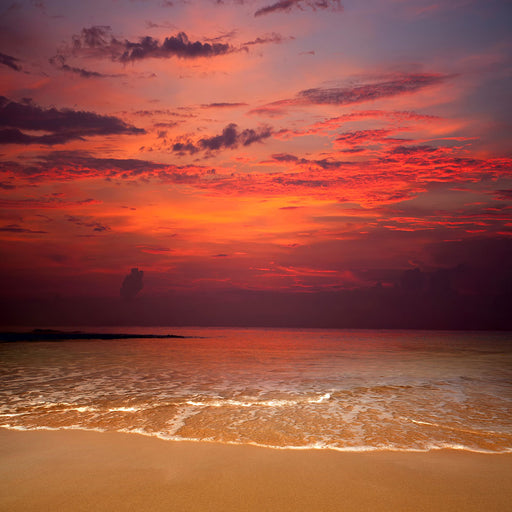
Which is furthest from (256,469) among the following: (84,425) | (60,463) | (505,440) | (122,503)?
(505,440)

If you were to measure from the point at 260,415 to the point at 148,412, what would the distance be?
2688mm

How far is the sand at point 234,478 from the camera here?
4523 mm

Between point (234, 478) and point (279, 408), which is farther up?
point (234, 478)

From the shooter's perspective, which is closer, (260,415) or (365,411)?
(260,415)

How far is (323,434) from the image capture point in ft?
24.9

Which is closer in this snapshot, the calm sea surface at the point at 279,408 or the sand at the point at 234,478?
the sand at the point at 234,478

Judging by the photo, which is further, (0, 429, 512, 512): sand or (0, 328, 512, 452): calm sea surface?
(0, 328, 512, 452): calm sea surface

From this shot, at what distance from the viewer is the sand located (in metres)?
4.52

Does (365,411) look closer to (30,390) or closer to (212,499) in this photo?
(212,499)

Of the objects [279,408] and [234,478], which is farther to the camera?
[279,408]

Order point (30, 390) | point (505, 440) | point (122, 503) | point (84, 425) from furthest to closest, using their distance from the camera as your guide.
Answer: point (30, 390) < point (84, 425) < point (505, 440) < point (122, 503)

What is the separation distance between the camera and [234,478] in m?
5.29

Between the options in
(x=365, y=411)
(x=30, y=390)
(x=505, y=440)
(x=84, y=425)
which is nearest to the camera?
(x=505, y=440)

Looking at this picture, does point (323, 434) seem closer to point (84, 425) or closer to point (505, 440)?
point (505, 440)
